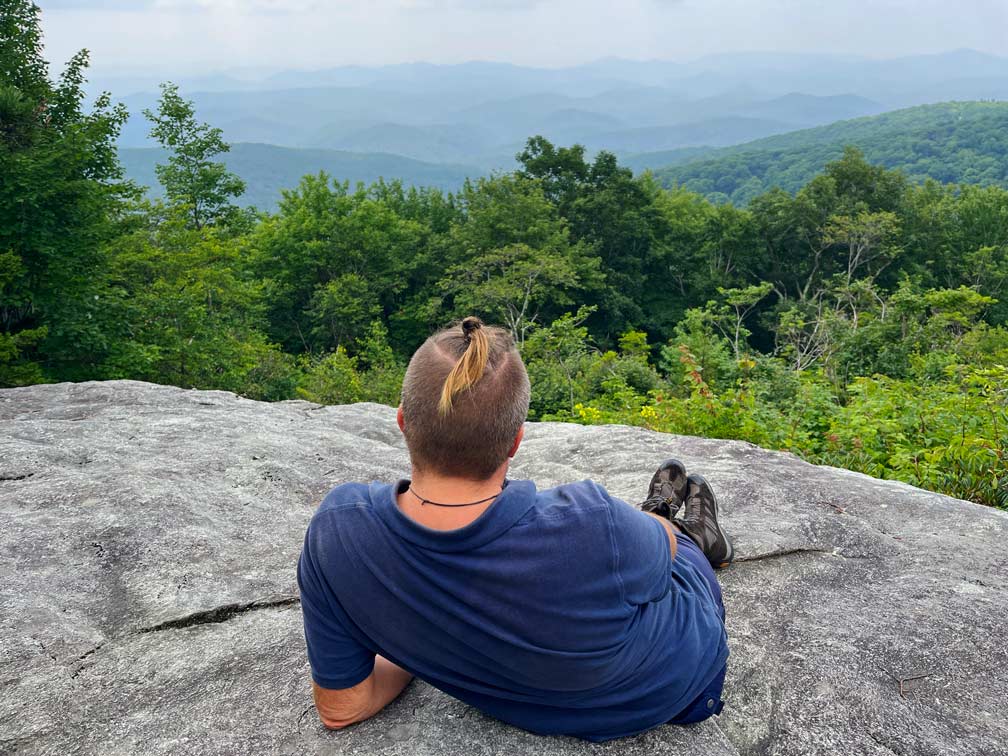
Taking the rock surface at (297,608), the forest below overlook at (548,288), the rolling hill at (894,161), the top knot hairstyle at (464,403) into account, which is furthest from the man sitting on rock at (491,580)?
the rolling hill at (894,161)

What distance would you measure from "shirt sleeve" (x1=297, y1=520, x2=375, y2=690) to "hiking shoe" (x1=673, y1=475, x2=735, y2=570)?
191cm

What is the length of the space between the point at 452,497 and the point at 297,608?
204 centimetres

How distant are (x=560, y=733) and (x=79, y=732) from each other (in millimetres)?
1883

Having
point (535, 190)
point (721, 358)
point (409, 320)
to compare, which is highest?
point (535, 190)

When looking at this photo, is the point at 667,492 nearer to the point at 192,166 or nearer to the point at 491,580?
the point at 491,580

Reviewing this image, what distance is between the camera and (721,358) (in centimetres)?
1981

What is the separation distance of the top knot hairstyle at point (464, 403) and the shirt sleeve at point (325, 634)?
1.86 ft

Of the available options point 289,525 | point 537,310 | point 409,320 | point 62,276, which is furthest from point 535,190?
point 289,525

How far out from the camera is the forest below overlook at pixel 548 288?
9133 mm

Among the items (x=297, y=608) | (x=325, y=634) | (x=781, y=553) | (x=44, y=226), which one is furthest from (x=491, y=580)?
(x=44, y=226)

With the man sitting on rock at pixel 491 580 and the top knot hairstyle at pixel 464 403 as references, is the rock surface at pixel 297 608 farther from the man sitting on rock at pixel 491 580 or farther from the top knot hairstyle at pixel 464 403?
the top knot hairstyle at pixel 464 403

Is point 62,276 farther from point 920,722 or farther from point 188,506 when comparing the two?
point 920,722

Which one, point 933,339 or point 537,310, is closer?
point 933,339

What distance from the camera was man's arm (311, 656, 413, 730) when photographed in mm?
2492
